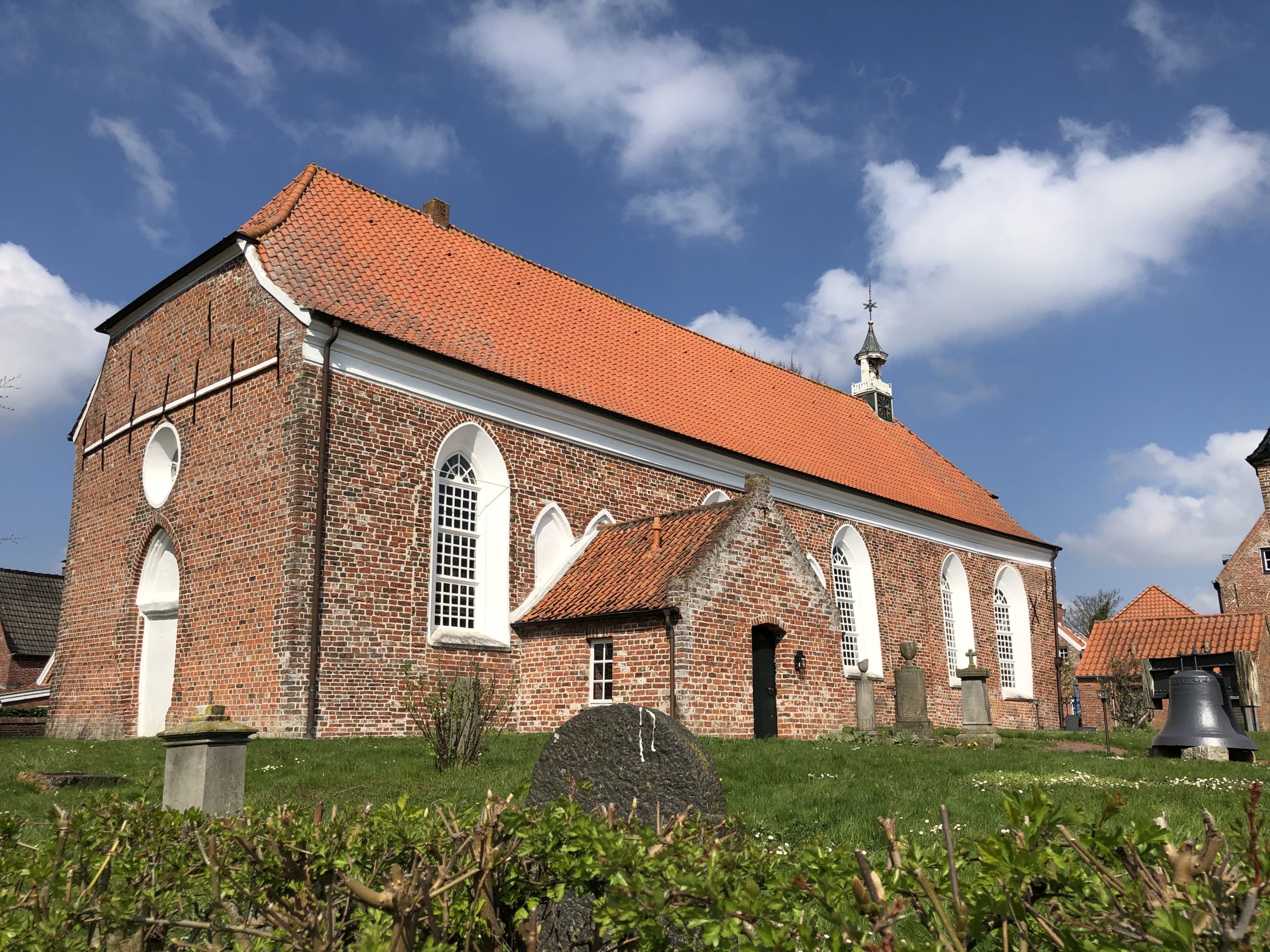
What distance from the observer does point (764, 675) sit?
14906 millimetres

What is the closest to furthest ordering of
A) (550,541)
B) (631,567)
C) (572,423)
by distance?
(631,567) → (550,541) → (572,423)

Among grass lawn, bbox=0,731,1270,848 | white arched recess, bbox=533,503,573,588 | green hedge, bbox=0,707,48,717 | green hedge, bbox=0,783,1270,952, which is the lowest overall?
grass lawn, bbox=0,731,1270,848

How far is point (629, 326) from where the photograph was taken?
2278 centimetres

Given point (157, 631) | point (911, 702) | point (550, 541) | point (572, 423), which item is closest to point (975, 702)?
point (911, 702)

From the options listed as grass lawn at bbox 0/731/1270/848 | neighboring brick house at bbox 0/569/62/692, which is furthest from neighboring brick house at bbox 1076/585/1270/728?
neighboring brick house at bbox 0/569/62/692

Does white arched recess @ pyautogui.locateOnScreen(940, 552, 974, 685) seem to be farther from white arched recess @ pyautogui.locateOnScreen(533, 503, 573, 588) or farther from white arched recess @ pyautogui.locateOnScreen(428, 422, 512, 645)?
white arched recess @ pyautogui.locateOnScreen(428, 422, 512, 645)

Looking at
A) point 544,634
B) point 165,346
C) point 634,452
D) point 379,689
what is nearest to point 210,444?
point 165,346

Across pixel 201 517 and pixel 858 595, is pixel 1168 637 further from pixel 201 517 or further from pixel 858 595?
pixel 201 517

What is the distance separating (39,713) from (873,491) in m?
20.0

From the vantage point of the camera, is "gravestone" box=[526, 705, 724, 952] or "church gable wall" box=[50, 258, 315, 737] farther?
"church gable wall" box=[50, 258, 315, 737]

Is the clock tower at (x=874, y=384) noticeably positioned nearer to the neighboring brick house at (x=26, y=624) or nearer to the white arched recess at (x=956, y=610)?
the white arched recess at (x=956, y=610)

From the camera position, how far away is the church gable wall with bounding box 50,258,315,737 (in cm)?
1369

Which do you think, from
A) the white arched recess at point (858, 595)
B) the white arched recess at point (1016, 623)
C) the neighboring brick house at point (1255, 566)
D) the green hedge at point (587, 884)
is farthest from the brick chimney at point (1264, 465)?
the green hedge at point (587, 884)

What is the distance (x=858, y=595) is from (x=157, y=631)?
49.5 feet
